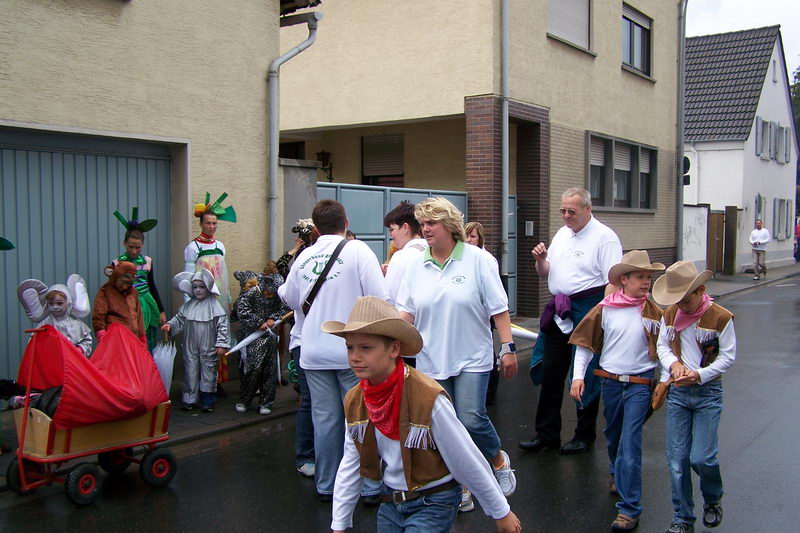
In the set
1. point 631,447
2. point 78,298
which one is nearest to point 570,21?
point 78,298

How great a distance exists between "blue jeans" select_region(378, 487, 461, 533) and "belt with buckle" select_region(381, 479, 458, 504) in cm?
1

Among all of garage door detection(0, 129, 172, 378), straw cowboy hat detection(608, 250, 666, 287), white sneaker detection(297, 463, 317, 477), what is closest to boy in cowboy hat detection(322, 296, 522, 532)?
straw cowboy hat detection(608, 250, 666, 287)

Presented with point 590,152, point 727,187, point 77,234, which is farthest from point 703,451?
point 727,187

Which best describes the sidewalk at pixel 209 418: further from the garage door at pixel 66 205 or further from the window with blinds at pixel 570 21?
the window with blinds at pixel 570 21

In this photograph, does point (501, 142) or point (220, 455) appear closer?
point (220, 455)

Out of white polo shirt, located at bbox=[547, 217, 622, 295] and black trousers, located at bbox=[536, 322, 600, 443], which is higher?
white polo shirt, located at bbox=[547, 217, 622, 295]

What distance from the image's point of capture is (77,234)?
7645 mm

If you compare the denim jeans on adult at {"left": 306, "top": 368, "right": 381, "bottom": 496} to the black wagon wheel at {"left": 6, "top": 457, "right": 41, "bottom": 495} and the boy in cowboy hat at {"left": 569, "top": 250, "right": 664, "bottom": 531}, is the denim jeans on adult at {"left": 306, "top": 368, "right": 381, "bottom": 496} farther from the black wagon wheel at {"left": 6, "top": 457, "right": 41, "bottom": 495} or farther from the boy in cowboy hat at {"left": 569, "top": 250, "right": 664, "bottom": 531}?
the black wagon wheel at {"left": 6, "top": 457, "right": 41, "bottom": 495}

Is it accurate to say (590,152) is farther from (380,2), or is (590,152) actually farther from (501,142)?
(380,2)

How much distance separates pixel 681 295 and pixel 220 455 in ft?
12.6

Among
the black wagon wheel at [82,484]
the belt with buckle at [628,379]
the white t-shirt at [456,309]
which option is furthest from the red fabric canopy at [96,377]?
the belt with buckle at [628,379]

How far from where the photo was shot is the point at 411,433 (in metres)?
2.93

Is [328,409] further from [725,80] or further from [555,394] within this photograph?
[725,80]

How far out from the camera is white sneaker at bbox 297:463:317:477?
577cm
